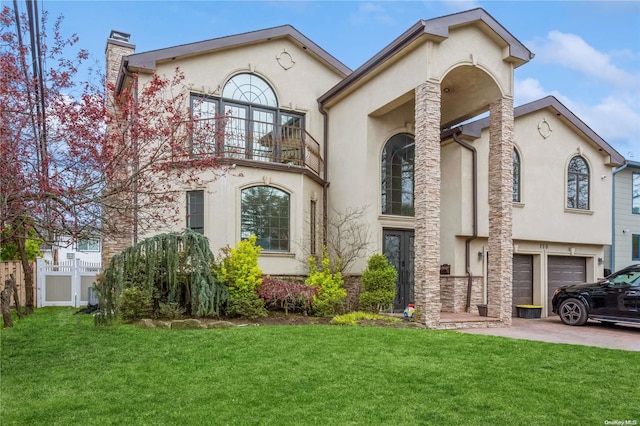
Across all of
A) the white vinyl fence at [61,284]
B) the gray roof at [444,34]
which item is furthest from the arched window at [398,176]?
the white vinyl fence at [61,284]

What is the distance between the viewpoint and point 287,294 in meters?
Result: 10.5

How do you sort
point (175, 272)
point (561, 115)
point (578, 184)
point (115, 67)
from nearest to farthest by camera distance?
point (175, 272), point (115, 67), point (561, 115), point (578, 184)

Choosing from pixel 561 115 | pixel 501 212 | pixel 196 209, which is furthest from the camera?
pixel 561 115

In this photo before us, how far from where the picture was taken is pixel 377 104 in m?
12.3

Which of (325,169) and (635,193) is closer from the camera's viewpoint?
(325,169)

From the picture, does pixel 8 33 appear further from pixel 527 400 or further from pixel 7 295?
pixel 527 400

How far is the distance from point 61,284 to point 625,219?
19.7m

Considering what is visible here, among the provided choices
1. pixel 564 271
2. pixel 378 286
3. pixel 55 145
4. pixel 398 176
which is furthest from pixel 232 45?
pixel 564 271

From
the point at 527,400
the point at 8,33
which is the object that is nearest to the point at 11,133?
the point at 8,33

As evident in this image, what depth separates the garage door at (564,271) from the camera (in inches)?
593

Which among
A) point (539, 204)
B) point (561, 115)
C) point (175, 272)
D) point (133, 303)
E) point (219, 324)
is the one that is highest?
point (561, 115)

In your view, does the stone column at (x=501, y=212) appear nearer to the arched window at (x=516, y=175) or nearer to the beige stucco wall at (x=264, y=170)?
the arched window at (x=516, y=175)

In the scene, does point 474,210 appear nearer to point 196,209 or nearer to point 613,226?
point 613,226

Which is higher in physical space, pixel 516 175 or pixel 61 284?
pixel 516 175
